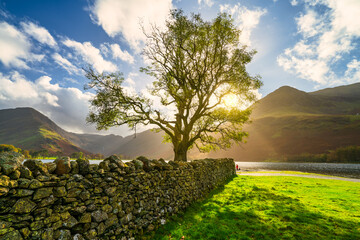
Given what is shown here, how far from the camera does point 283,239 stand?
6.27m

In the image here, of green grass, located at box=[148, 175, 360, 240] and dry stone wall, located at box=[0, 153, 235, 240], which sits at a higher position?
dry stone wall, located at box=[0, 153, 235, 240]

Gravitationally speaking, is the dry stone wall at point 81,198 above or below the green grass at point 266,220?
above

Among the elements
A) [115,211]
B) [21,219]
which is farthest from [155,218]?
[21,219]

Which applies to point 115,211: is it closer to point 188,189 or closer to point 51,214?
point 51,214

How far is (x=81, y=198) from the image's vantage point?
14.4ft

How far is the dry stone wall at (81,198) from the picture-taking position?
3199 millimetres

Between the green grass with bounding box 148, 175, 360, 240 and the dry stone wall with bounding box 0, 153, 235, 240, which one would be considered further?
the green grass with bounding box 148, 175, 360, 240

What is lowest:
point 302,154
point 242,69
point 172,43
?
point 302,154

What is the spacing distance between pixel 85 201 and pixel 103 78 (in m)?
14.1

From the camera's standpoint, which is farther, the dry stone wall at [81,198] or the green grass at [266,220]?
the green grass at [266,220]

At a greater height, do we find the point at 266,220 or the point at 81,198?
the point at 81,198

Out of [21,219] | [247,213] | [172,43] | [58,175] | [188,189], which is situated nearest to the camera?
[21,219]

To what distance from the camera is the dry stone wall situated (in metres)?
3.20

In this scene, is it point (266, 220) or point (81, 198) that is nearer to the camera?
point (81, 198)
